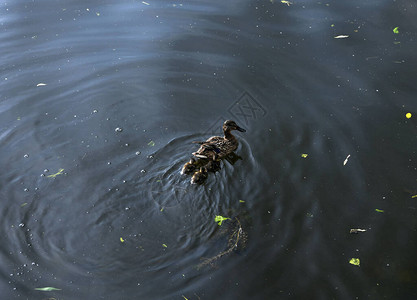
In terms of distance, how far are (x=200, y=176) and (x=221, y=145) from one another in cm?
62

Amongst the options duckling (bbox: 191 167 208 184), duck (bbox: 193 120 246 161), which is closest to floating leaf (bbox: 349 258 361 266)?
duckling (bbox: 191 167 208 184)

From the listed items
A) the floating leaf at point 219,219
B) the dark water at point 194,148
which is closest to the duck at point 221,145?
the dark water at point 194,148

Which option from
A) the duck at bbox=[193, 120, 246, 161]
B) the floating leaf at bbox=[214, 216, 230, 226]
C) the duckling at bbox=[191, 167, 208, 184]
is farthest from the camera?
the duck at bbox=[193, 120, 246, 161]

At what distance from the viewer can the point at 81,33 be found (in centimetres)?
957

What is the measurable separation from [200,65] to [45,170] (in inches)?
136

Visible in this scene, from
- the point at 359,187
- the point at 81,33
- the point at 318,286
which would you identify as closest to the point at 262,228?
the point at 318,286

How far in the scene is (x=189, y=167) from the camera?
21.2 ft

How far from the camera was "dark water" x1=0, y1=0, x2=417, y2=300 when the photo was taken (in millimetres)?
5297

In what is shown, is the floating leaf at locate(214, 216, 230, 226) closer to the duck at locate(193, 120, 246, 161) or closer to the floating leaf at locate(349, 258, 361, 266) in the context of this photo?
the duck at locate(193, 120, 246, 161)

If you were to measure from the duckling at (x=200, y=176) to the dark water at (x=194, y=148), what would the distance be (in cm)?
13

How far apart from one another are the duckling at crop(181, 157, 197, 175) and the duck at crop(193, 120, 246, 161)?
0.38 feet

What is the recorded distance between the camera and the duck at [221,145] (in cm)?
658

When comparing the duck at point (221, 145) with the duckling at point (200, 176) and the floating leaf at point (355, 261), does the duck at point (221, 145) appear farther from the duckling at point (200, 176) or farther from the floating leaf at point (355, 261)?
the floating leaf at point (355, 261)

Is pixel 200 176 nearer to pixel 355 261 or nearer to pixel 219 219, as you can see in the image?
pixel 219 219
